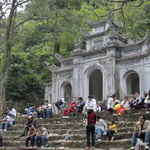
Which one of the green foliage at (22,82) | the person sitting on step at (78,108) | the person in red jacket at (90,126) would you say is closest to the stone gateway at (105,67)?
the person sitting on step at (78,108)

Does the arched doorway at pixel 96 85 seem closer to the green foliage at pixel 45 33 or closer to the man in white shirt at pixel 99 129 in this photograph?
the green foliage at pixel 45 33

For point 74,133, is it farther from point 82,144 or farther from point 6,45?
point 6,45

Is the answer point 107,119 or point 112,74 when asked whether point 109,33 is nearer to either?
point 112,74

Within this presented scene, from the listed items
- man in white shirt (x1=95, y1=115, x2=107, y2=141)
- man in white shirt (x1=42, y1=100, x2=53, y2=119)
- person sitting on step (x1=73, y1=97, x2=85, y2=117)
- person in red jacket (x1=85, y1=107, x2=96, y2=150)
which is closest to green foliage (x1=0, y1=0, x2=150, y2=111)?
man in white shirt (x1=42, y1=100, x2=53, y2=119)

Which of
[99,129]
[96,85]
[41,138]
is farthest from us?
[96,85]

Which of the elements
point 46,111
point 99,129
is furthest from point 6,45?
point 99,129

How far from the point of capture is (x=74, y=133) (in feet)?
38.9

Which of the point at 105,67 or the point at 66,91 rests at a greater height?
the point at 105,67

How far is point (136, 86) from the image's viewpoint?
2092 cm

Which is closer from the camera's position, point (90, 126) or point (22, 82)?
point (90, 126)

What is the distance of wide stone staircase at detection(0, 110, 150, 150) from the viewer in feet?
31.8

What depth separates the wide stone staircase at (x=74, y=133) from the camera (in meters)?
9.69

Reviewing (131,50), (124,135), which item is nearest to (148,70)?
(131,50)

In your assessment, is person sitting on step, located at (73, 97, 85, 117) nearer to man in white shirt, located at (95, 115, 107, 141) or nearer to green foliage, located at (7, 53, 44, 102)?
man in white shirt, located at (95, 115, 107, 141)
